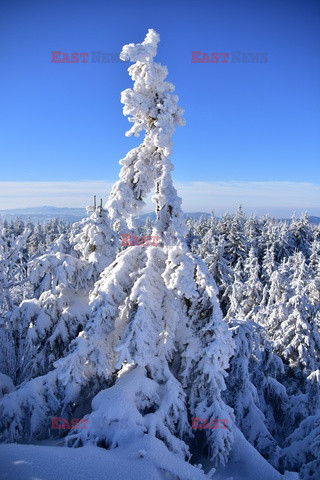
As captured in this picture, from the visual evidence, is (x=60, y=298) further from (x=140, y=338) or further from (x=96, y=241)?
(x=140, y=338)

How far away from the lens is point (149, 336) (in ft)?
22.4

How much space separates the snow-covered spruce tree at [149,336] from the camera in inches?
254

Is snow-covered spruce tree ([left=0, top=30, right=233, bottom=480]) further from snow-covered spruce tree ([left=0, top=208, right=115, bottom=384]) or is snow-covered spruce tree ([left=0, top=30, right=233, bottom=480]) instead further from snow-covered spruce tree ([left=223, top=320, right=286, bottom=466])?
snow-covered spruce tree ([left=223, top=320, right=286, bottom=466])

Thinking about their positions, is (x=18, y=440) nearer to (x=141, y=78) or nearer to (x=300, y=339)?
(x=141, y=78)

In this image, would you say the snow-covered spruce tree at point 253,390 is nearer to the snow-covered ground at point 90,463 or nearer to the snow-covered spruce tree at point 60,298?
the snow-covered ground at point 90,463

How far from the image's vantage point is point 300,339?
17.6 metres

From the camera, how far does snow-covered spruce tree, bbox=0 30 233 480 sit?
6.44 meters

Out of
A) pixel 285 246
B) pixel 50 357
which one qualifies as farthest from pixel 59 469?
pixel 285 246

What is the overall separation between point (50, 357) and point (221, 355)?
5495mm

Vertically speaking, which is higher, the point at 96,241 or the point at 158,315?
the point at 96,241

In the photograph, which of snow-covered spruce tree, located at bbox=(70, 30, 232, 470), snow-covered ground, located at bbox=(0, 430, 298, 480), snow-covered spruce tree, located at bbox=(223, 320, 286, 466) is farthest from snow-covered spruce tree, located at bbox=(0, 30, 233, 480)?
snow-covered spruce tree, located at bbox=(223, 320, 286, 466)

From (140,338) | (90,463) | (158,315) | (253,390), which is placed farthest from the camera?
(253,390)

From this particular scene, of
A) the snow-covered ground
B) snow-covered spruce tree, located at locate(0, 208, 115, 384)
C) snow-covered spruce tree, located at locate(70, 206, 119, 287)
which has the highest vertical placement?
snow-covered spruce tree, located at locate(70, 206, 119, 287)

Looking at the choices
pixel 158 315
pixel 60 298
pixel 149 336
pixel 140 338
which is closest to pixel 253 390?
pixel 158 315
